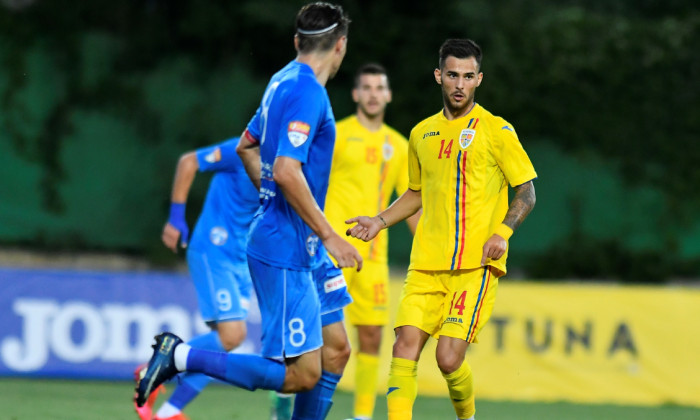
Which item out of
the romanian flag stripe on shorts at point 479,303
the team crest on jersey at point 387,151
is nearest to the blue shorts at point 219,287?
the team crest on jersey at point 387,151

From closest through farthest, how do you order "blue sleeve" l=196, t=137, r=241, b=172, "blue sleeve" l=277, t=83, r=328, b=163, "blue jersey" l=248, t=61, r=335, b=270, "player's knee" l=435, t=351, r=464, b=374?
"blue sleeve" l=277, t=83, r=328, b=163 < "blue jersey" l=248, t=61, r=335, b=270 < "player's knee" l=435, t=351, r=464, b=374 < "blue sleeve" l=196, t=137, r=241, b=172

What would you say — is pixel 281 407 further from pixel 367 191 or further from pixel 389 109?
pixel 389 109

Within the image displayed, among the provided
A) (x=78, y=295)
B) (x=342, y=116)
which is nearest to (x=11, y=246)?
(x=78, y=295)

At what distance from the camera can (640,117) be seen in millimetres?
14820

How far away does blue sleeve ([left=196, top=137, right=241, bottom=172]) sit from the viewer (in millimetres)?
7824

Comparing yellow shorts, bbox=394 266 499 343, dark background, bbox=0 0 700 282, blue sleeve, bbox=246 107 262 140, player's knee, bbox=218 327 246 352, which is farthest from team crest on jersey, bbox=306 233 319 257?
dark background, bbox=0 0 700 282

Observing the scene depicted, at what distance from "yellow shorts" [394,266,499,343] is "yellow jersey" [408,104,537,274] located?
77mm

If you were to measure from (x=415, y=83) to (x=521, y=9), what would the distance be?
74.8 inches

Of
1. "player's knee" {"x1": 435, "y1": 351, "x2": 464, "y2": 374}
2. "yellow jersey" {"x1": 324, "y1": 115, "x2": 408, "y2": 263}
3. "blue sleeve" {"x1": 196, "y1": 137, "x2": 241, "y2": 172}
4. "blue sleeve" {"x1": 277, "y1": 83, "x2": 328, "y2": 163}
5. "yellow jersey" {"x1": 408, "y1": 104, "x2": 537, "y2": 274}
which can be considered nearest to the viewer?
"blue sleeve" {"x1": 277, "y1": 83, "x2": 328, "y2": 163}

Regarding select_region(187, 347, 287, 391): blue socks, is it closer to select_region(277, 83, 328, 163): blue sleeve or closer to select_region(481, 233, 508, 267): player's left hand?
select_region(277, 83, 328, 163): blue sleeve

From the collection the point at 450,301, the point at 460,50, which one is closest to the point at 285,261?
the point at 450,301

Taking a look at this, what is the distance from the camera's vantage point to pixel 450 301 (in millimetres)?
6105

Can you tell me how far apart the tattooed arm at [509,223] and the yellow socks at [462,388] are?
62 cm

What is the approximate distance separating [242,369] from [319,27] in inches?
70.6
